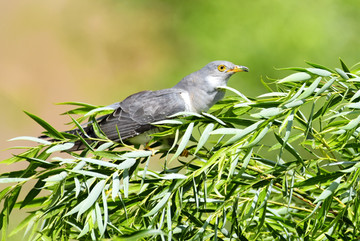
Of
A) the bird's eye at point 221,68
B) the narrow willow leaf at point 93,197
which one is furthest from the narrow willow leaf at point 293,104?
the bird's eye at point 221,68

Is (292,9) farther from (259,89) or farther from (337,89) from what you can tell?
(337,89)

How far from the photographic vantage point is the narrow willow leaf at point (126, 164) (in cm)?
108

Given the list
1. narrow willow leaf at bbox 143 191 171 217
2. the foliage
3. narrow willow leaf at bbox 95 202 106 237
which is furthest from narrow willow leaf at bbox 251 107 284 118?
narrow willow leaf at bbox 95 202 106 237

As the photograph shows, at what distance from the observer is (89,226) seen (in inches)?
40.8

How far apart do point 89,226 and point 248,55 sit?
343cm

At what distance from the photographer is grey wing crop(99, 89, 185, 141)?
5.50 feet

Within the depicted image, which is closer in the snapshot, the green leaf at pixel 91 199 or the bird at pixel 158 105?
the green leaf at pixel 91 199

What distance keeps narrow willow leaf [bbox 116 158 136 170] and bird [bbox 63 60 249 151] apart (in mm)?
557

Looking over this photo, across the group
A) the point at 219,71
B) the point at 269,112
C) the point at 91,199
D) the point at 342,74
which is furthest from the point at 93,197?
the point at 219,71

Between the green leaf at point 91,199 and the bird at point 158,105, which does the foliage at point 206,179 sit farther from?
the bird at point 158,105

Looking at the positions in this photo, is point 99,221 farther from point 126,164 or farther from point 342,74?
point 342,74

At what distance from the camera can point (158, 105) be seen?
1680 millimetres

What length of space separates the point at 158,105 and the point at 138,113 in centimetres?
8

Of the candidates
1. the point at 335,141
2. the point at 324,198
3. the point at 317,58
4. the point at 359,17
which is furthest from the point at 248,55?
the point at 324,198
